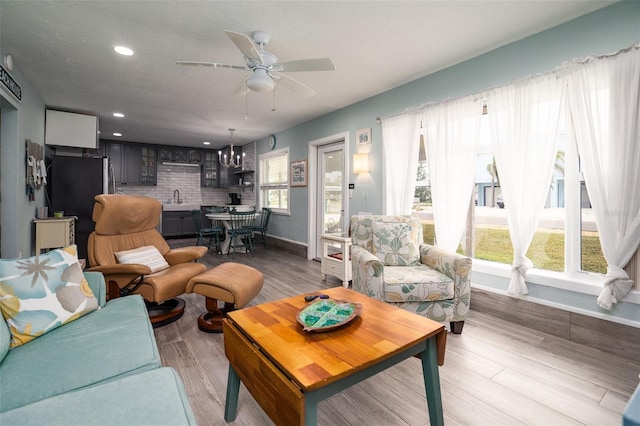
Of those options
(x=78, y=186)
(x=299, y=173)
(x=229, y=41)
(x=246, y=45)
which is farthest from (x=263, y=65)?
(x=78, y=186)

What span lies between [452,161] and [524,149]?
639 mm

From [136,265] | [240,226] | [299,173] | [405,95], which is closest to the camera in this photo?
[136,265]

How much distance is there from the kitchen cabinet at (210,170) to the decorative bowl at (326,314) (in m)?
7.67

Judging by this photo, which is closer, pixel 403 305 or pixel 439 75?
pixel 403 305

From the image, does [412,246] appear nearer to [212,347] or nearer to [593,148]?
[593,148]

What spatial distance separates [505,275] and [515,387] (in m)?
1.20

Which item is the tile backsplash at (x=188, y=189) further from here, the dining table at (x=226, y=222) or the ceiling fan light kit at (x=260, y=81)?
the ceiling fan light kit at (x=260, y=81)

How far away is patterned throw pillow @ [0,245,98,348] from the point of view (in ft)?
4.40

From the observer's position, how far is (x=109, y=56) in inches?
112

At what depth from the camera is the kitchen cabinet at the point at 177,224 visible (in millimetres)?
7555

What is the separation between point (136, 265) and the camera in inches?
86.6

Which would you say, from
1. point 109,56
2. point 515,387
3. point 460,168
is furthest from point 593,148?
point 109,56

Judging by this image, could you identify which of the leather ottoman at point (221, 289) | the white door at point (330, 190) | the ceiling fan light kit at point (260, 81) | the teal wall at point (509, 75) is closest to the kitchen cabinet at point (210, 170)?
the white door at point (330, 190)

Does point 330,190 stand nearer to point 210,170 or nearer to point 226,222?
point 226,222
